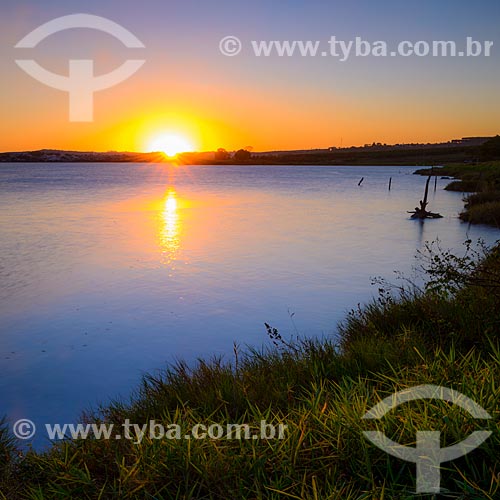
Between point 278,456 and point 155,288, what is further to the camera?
point 155,288

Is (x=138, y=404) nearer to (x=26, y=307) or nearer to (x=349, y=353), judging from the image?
(x=349, y=353)

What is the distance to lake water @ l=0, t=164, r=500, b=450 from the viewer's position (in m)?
8.50

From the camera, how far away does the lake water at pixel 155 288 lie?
8500mm

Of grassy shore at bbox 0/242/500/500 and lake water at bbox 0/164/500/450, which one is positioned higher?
grassy shore at bbox 0/242/500/500

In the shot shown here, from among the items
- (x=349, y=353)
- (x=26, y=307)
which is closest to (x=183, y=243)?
(x=26, y=307)

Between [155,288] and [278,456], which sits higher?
[278,456]

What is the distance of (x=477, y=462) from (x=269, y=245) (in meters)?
18.2

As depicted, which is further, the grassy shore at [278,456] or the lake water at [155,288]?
the lake water at [155,288]

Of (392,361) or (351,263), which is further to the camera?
(351,263)

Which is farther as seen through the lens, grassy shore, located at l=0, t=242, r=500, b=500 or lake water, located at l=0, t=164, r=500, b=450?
lake water, located at l=0, t=164, r=500, b=450

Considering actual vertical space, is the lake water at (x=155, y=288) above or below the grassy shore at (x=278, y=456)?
below

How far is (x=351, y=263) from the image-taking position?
1767 centimetres

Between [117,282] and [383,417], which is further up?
[383,417]

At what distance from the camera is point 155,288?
546 inches
